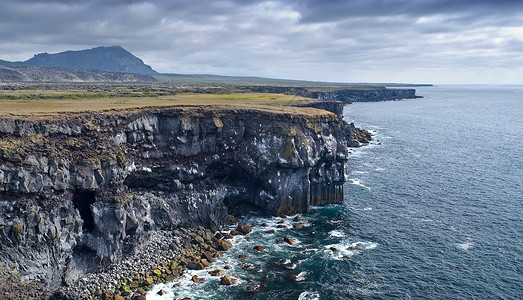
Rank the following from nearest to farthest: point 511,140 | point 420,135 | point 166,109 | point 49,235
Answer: point 49,235, point 166,109, point 511,140, point 420,135

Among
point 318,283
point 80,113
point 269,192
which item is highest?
point 80,113

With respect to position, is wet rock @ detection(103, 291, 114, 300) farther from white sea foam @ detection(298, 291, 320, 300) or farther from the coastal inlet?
white sea foam @ detection(298, 291, 320, 300)

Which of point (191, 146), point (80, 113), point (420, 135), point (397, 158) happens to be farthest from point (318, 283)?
point (420, 135)

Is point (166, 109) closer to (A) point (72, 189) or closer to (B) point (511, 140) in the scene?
(A) point (72, 189)

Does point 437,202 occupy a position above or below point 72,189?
below

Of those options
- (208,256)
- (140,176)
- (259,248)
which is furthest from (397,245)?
(140,176)

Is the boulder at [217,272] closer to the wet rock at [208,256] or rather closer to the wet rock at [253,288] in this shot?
the wet rock at [208,256]
